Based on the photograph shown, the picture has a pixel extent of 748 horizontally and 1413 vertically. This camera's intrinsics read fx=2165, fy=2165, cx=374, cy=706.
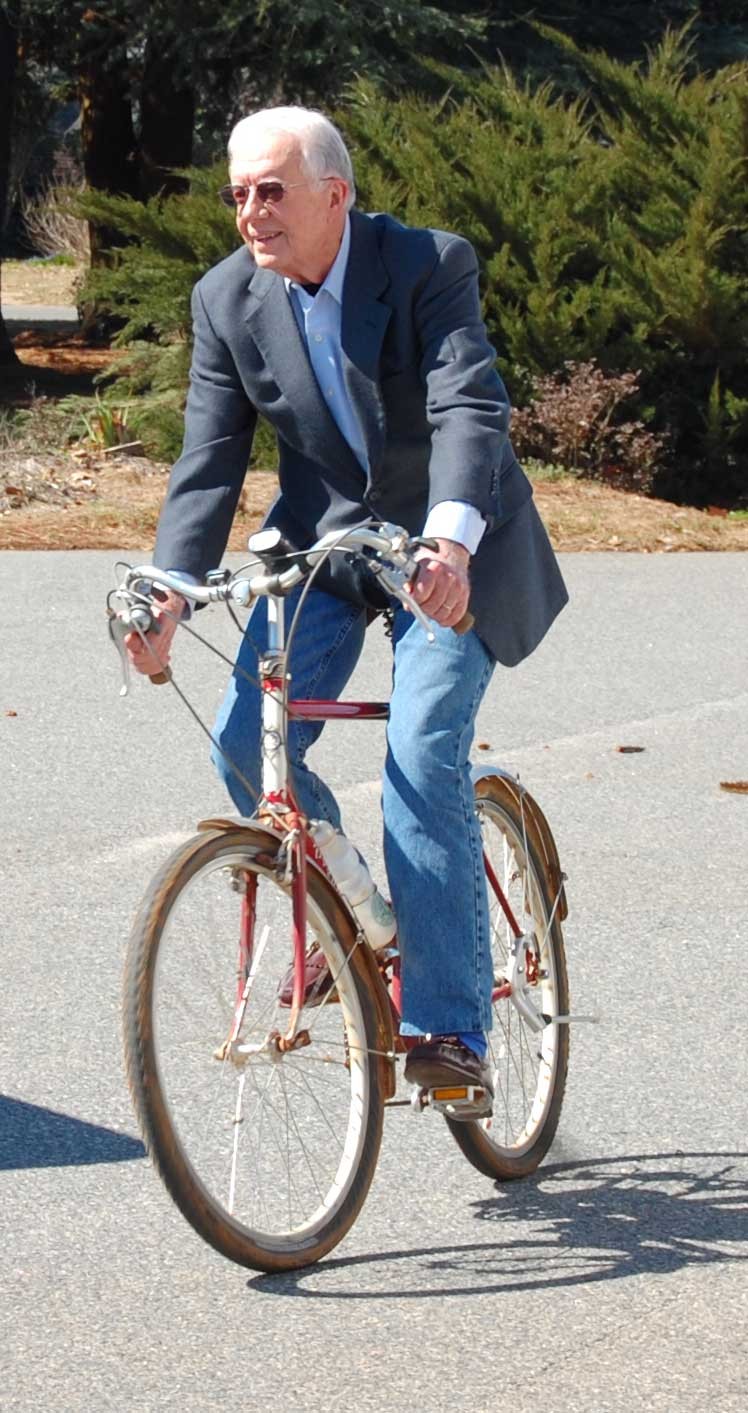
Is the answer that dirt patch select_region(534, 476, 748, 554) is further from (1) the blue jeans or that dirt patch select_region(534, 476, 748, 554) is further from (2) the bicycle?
(2) the bicycle

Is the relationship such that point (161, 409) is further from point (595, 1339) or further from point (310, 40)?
point (595, 1339)

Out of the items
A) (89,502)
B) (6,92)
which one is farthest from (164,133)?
(89,502)

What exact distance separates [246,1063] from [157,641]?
711mm

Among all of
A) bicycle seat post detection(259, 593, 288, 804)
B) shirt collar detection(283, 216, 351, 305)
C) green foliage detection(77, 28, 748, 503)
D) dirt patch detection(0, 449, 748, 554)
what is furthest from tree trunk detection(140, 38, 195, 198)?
bicycle seat post detection(259, 593, 288, 804)

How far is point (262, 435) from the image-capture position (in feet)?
44.7

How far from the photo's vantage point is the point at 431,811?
12.1ft

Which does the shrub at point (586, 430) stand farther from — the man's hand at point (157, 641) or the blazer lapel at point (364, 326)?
the man's hand at point (157, 641)

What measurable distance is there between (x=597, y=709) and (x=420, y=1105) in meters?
4.64

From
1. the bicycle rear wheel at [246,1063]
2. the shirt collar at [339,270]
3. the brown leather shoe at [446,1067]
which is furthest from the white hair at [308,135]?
the brown leather shoe at [446,1067]

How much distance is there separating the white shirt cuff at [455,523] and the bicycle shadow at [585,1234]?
122 cm

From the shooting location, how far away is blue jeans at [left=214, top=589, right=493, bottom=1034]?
12.0 ft

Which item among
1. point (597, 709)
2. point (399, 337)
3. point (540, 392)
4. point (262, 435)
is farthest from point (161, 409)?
point (399, 337)

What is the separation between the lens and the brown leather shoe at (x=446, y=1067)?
3.70 metres

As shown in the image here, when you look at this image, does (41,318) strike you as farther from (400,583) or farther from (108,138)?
(400,583)
